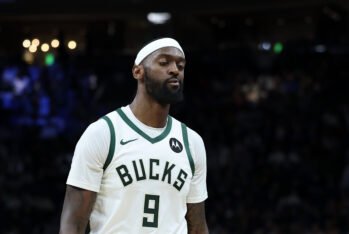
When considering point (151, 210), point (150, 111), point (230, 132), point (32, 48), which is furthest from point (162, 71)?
point (32, 48)

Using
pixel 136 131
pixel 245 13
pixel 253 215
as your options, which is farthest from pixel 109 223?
pixel 245 13

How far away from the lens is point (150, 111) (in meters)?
4.23

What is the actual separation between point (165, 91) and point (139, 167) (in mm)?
369

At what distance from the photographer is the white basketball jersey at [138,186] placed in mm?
4043

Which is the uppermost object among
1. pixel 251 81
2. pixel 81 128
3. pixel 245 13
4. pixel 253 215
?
pixel 245 13

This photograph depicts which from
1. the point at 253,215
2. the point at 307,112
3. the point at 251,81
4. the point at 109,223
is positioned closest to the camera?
the point at 109,223

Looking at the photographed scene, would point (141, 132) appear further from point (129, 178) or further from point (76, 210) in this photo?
point (76, 210)

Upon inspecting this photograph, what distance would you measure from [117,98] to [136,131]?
13.7 meters

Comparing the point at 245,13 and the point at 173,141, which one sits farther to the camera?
the point at 245,13

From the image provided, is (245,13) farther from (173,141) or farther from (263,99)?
(173,141)

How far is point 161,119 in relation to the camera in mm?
4254

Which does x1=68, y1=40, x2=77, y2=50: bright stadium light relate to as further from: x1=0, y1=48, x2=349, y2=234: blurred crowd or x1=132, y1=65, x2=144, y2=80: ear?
x1=132, y1=65, x2=144, y2=80: ear

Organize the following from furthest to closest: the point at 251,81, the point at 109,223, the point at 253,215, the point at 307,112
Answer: the point at 251,81 < the point at 307,112 < the point at 253,215 < the point at 109,223

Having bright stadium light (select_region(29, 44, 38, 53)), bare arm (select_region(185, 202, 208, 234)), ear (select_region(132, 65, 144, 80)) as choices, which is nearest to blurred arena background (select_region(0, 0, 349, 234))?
bright stadium light (select_region(29, 44, 38, 53))
